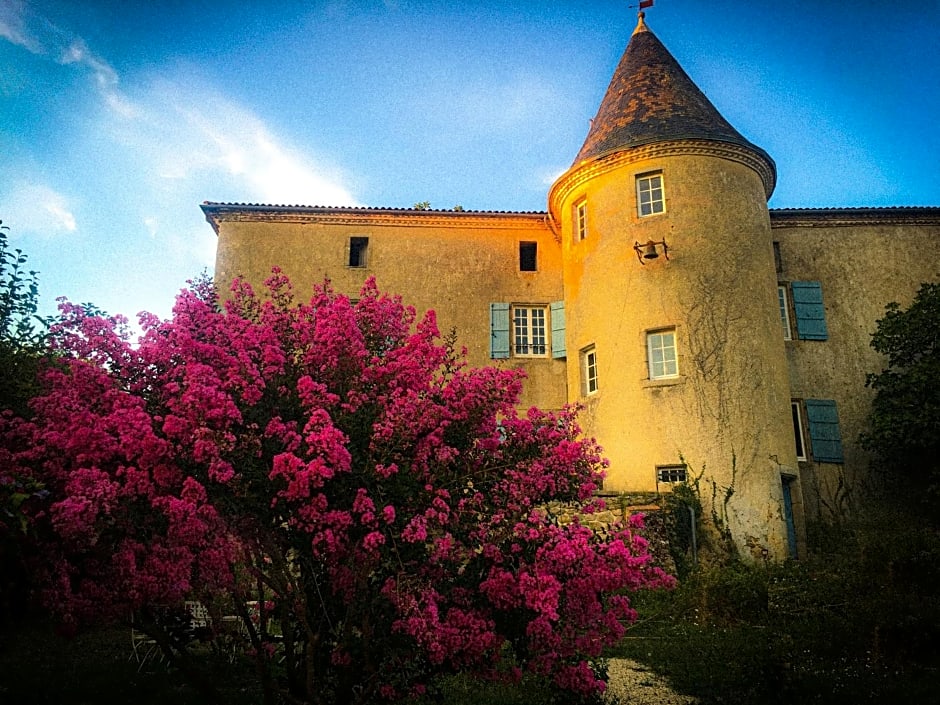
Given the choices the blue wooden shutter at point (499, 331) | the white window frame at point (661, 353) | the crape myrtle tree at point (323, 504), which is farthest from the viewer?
the blue wooden shutter at point (499, 331)

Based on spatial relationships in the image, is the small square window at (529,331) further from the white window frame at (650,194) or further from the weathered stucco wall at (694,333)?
the white window frame at (650,194)

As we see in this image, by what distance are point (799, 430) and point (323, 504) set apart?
14637 millimetres

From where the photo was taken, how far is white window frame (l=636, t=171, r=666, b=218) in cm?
1520

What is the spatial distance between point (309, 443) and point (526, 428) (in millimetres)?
1816

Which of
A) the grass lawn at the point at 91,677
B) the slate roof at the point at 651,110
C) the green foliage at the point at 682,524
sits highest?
the slate roof at the point at 651,110

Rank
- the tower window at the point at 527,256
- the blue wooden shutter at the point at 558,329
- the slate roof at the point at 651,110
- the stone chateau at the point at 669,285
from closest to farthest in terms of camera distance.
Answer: the stone chateau at the point at 669,285 → the slate roof at the point at 651,110 → the blue wooden shutter at the point at 558,329 → the tower window at the point at 527,256

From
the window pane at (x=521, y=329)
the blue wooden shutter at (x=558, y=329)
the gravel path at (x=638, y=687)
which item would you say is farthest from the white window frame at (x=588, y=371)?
the gravel path at (x=638, y=687)

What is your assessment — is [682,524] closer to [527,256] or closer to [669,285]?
[669,285]

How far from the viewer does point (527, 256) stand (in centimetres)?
1881

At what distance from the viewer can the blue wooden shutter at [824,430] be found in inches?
609

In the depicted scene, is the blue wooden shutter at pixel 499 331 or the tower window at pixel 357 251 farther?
the tower window at pixel 357 251

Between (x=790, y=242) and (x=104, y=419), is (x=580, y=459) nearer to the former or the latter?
(x=104, y=419)

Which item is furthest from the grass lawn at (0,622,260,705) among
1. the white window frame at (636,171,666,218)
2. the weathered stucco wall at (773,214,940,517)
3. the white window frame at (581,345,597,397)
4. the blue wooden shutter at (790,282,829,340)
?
the blue wooden shutter at (790,282,829,340)

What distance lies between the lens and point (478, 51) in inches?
491
